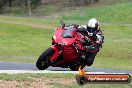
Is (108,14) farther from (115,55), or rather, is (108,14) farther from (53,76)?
(53,76)

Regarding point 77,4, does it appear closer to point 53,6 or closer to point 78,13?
point 53,6

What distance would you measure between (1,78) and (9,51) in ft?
56.2

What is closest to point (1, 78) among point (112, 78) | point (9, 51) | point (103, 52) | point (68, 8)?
point (112, 78)

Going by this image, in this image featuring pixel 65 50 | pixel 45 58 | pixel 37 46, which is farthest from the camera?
pixel 37 46

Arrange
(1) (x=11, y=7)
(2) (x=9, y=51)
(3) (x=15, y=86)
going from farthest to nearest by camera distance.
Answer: (1) (x=11, y=7) → (2) (x=9, y=51) → (3) (x=15, y=86)

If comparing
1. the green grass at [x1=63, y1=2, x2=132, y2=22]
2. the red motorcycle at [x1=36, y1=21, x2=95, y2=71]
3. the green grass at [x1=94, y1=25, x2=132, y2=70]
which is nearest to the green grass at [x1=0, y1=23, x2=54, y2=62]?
the green grass at [x1=94, y1=25, x2=132, y2=70]

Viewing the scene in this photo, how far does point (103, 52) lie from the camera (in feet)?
91.4

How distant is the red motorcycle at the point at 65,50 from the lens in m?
12.7

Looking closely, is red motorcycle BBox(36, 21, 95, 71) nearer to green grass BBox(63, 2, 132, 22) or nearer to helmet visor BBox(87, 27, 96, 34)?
helmet visor BBox(87, 27, 96, 34)

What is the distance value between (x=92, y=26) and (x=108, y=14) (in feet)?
169

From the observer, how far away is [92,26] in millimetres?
12383

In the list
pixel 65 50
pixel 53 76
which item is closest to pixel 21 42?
pixel 65 50

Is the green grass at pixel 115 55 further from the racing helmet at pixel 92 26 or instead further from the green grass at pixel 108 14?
the green grass at pixel 108 14

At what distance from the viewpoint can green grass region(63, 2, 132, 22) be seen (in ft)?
199
